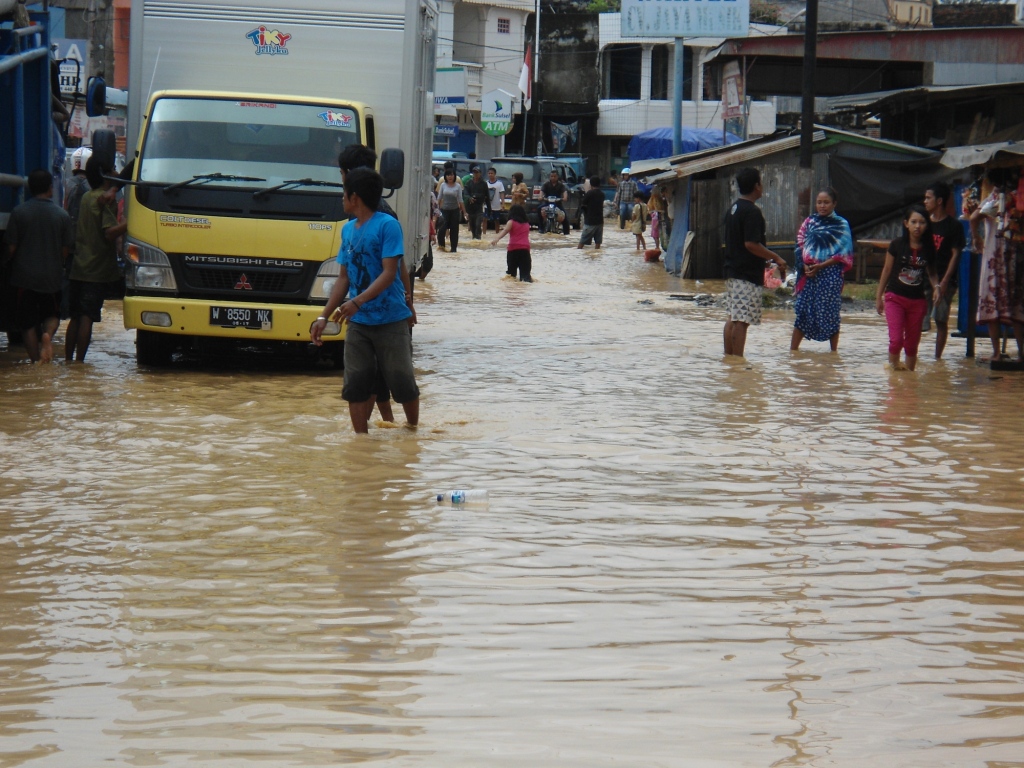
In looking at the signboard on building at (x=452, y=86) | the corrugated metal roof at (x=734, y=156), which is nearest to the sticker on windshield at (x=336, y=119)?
the corrugated metal roof at (x=734, y=156)

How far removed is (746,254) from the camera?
1244cm

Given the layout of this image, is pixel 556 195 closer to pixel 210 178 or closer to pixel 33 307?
pixel 33 307

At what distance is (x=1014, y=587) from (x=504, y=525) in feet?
7.31

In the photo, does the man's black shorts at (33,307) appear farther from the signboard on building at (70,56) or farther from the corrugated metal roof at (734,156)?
the corrugated metal roof at (734,156)

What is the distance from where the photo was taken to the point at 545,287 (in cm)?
2262

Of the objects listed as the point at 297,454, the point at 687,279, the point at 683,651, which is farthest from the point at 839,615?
the point at 687,279

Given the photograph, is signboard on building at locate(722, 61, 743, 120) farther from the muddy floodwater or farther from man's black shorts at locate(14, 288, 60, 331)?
man's black shorts at locate(14, 288, 60, 331)

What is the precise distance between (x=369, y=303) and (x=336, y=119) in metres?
3.84

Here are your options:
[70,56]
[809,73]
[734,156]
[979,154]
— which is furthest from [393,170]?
[70,56]

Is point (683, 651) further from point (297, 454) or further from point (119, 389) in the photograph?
point (119, 389)

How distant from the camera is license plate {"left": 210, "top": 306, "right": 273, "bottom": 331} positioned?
11.2 metres

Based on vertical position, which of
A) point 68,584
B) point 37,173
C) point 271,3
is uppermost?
point 271,3

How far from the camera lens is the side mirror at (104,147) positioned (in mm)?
11234

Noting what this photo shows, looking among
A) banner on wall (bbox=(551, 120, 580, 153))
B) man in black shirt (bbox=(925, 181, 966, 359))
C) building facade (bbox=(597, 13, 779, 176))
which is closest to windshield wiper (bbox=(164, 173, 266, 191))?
man in black shirt (bbox=(925, 181, 966, 359))
